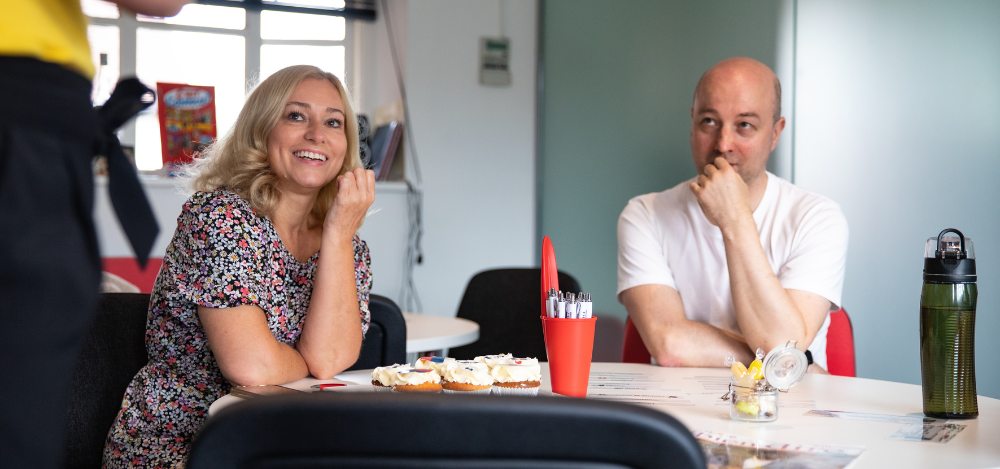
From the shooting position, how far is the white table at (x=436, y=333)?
2.74 m

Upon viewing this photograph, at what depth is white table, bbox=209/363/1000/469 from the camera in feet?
4.23

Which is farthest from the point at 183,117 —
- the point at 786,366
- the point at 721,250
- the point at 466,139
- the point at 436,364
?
the point at 786,366

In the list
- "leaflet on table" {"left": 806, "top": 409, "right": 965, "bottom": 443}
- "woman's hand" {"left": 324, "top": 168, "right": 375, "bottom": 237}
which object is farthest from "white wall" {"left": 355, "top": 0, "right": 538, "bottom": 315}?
"leaflet on table" {"left": 806, "top": 409, "right": 965, "bottom": 443}

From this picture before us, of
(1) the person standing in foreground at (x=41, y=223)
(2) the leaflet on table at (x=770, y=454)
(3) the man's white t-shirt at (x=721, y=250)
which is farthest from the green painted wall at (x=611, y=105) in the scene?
(1) the person standing in foreground at (x=41, y=223)

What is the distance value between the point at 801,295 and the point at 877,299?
1069 millimetres

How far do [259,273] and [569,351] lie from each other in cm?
64

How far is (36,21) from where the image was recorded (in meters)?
0.88

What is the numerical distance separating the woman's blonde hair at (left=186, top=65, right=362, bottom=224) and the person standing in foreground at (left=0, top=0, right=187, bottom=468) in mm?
1168

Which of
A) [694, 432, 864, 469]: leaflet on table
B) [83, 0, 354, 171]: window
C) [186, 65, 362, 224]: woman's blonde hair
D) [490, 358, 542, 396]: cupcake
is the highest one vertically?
[83, 0, 354, 171]: window

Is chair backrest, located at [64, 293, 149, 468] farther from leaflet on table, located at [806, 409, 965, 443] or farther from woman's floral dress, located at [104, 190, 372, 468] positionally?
leaflet on table, located at [806, 409, 965, 443]

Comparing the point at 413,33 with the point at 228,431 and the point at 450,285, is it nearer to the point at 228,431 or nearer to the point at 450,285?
the point at 450,285

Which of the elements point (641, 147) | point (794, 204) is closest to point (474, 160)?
point (641, 147)

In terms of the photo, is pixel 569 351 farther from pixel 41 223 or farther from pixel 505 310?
pixel 505 310

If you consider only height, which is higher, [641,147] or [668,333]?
[641,147]
